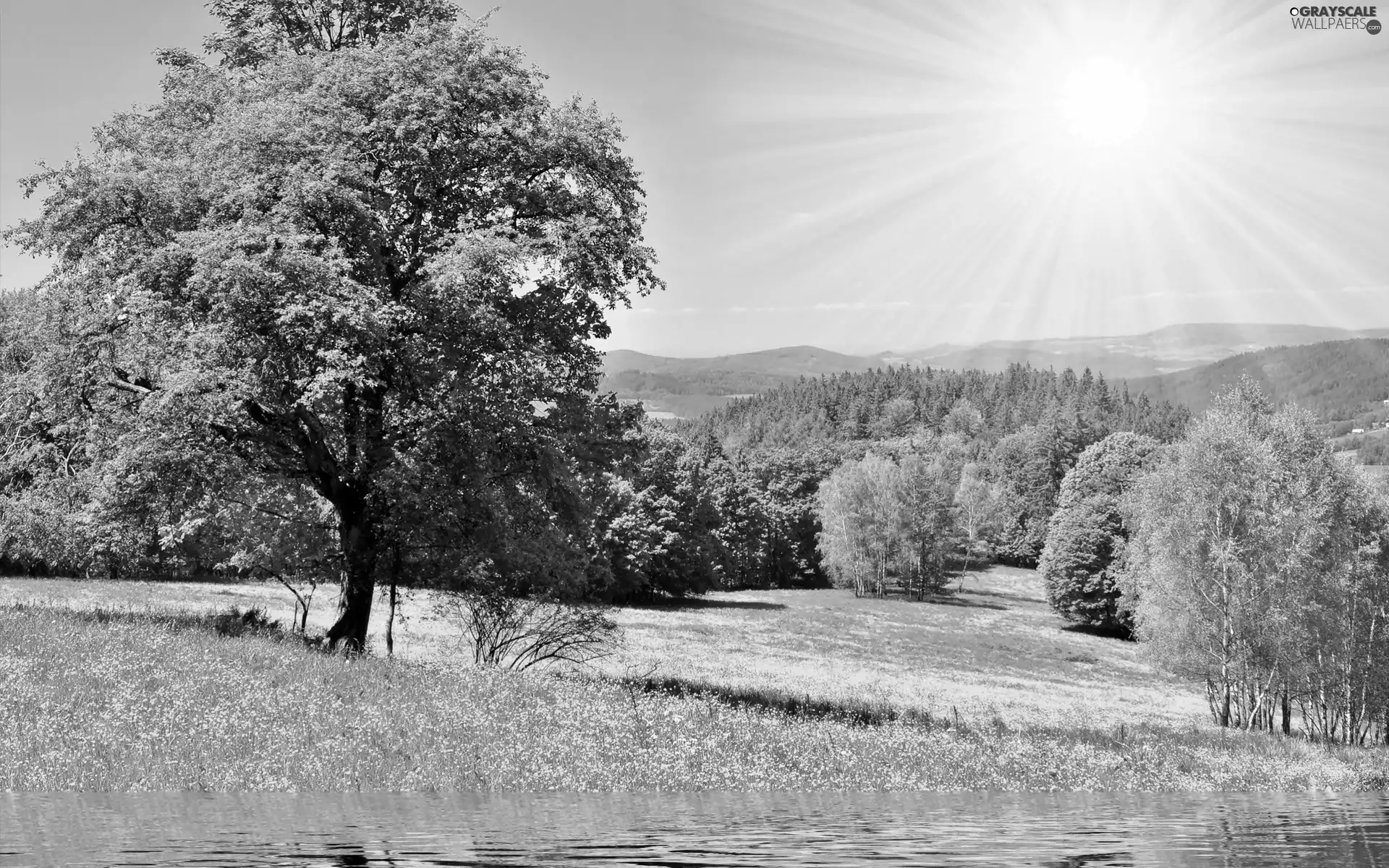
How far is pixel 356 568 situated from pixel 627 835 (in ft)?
80.3

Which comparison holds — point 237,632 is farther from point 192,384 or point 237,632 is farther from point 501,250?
point 501,250

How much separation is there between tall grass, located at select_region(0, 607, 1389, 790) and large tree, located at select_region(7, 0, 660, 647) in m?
4.57

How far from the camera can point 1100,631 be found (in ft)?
331

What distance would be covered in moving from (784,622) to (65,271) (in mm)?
69361

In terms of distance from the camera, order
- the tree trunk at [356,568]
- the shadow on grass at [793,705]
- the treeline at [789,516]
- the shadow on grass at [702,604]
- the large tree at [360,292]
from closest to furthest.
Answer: the large tree at [360,292]
the shadow on grass at [793,705]
the tree trunk at [356,568]
the shadow on grass at [702,604]
the treeline at [789,516]

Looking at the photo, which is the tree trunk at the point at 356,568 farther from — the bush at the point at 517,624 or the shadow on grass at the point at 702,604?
the shadow on grass at the point at 702,604

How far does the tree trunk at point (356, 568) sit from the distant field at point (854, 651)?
55.1 inches

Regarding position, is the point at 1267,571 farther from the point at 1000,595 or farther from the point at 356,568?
the point at 1000,595

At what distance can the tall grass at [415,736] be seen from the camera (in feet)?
37.7

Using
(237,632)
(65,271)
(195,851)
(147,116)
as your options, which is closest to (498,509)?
Answer: (237,632)

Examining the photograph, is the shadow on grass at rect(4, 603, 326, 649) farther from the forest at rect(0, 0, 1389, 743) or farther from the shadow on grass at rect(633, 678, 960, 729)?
the shadow on grass at rect(633, 678, 960, 729)

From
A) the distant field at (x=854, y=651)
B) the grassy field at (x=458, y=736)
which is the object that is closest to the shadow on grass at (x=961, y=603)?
the distant field at (x=854, y=651)

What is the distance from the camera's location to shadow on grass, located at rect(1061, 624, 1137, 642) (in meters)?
98.2

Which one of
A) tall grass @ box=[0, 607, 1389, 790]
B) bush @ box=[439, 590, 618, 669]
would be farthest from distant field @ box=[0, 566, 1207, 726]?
tall grass @ box=[0, 607, 1389, 790]
